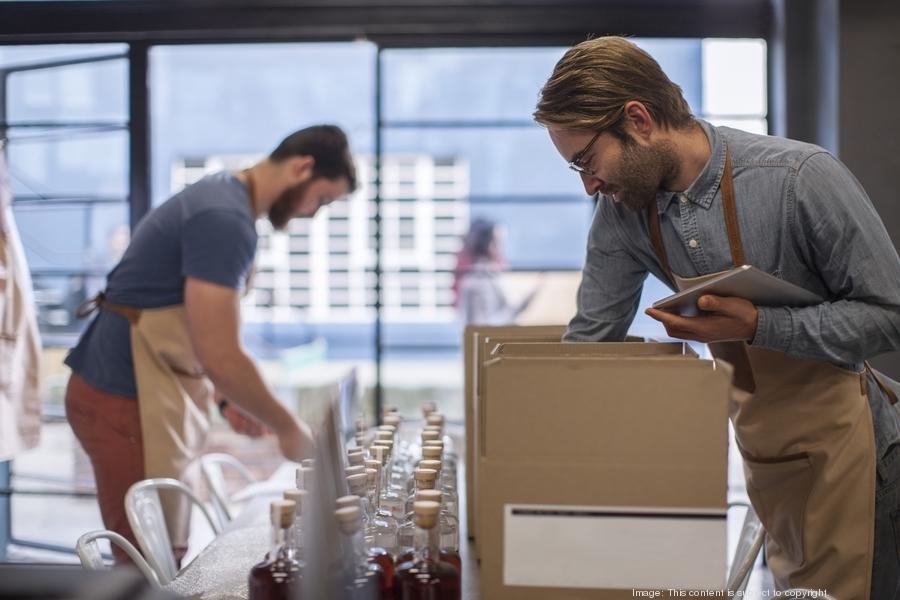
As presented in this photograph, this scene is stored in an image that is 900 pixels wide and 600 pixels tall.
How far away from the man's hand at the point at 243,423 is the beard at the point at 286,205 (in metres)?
0.51

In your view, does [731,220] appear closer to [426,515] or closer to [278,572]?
[426,515]

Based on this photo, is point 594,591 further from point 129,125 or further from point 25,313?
point 129,125

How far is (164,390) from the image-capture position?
7.56ft

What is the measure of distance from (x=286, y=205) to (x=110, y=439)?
2.46 ft

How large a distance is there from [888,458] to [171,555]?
5.21ft

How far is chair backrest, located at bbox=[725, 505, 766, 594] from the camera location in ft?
5.32

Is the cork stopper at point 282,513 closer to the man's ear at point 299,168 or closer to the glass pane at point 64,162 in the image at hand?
the man's ear at point 299,168

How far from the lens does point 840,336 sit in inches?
52.4

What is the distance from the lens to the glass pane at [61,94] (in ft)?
12.1

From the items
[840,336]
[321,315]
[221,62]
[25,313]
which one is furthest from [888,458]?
[221,62]

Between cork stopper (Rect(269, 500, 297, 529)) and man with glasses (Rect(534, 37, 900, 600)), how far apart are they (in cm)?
65

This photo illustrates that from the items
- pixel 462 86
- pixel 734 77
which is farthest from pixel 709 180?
pixel 462 86

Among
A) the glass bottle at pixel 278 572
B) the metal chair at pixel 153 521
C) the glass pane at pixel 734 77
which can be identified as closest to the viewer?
the glass bottle at pixel 278 572

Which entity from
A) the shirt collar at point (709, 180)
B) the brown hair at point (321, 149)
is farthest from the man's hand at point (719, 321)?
the brown hair at point (321, 149)
